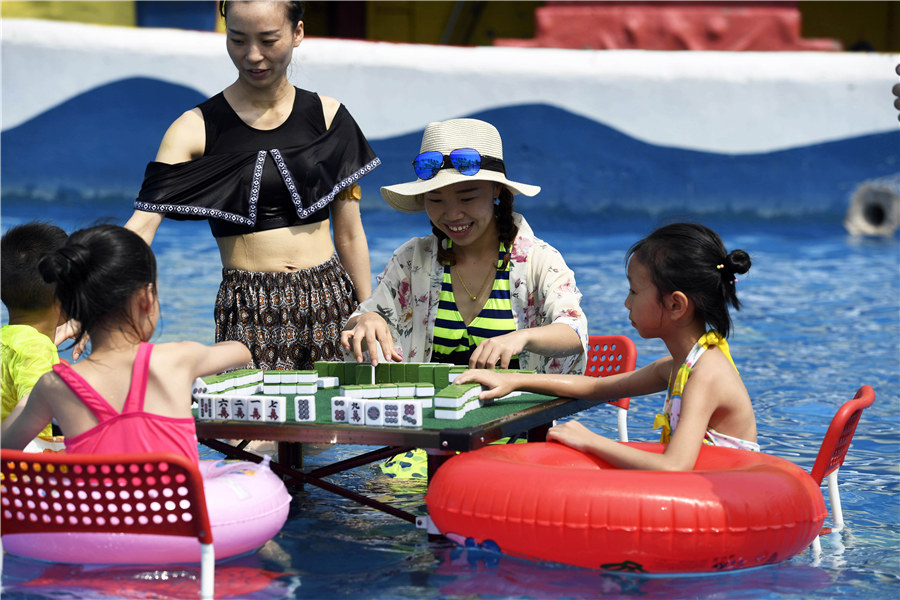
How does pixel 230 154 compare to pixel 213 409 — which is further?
pixel 230 154

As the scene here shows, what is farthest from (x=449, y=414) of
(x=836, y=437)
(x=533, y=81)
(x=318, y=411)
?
(x=533, y=81)

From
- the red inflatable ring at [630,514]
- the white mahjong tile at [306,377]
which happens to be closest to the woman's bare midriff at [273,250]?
the white mahjong tile at [306,377]

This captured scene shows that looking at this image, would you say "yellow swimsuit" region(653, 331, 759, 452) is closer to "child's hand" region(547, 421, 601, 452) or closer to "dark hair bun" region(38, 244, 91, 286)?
"child's hand" region(547, 421, 601, 452)

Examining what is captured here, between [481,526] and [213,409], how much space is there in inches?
36.6

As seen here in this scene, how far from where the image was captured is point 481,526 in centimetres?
335

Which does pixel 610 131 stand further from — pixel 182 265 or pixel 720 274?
pixel 720 274

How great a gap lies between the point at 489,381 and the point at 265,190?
147 centimetres

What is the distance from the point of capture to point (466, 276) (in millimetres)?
4492

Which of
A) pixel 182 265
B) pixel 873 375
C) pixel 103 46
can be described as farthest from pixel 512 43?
pixel 873 375

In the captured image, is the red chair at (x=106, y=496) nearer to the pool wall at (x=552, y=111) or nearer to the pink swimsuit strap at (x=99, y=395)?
the pink swimsuit strap at (x=99, y=395)

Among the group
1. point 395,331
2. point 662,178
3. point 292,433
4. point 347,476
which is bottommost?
point 347,476

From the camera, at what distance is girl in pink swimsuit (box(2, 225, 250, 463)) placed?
10.5ft

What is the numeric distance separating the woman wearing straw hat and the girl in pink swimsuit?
1.00 metres

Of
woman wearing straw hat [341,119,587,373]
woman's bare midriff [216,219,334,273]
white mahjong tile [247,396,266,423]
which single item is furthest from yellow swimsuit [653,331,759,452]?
woman's bare midriff [216,219,334,273]
